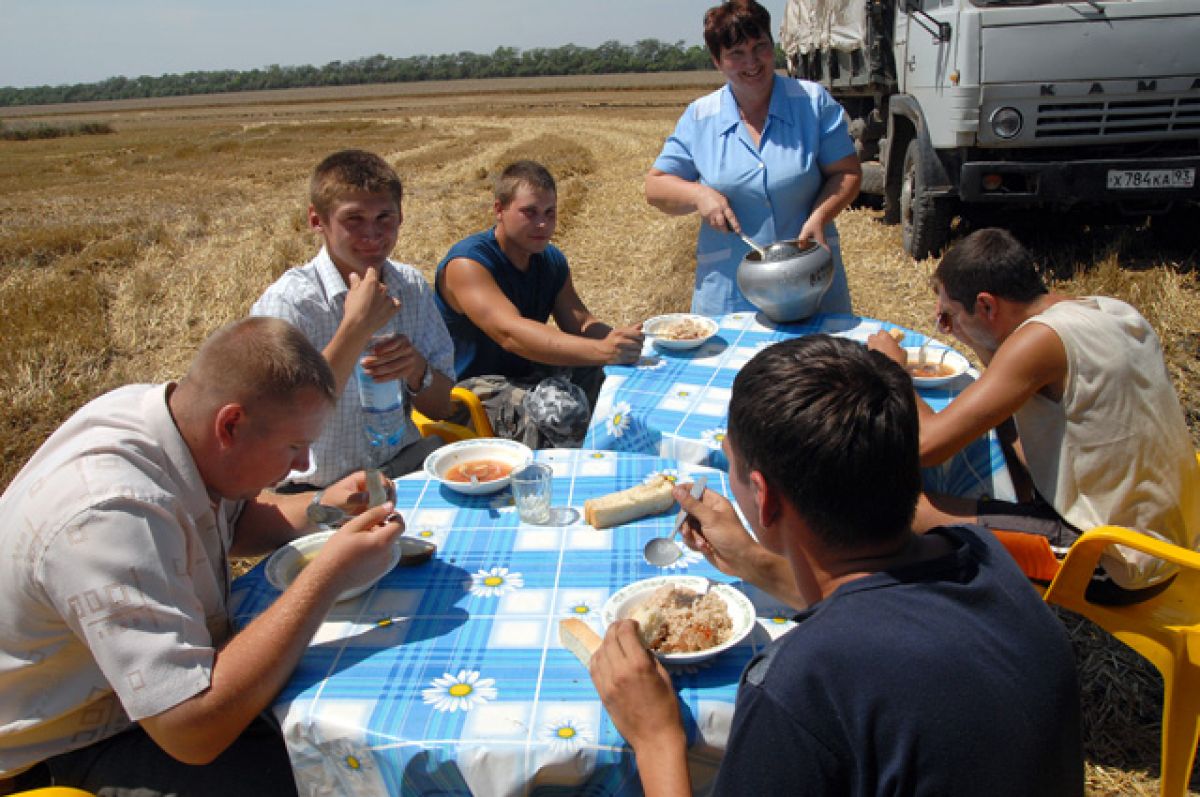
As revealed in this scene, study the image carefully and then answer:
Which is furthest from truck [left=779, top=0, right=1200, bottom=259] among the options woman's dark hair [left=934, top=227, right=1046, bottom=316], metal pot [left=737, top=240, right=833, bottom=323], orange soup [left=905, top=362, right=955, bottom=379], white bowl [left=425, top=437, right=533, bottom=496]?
white bowl [left=425, top=437, right=533, bottom=496]

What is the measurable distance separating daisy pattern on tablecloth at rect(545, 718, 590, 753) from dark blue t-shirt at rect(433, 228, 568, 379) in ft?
9.27

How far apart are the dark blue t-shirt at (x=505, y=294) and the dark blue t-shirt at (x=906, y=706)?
125 inches

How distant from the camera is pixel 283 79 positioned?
113375mm

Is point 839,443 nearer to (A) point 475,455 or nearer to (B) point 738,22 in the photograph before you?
(A) point 475,455

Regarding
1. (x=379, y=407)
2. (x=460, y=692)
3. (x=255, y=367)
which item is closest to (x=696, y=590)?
(x=460, y=692)

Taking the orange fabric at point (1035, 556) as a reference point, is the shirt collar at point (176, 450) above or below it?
above

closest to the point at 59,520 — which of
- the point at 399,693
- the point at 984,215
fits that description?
the point at 399,693

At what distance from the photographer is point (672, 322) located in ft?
12.8

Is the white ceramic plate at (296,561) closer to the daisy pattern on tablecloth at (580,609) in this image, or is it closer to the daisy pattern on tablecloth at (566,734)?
the daisy pattern on tablecloth at (580,609)

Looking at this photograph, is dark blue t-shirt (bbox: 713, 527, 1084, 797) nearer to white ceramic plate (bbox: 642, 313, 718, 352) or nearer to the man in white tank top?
the man in white tank top

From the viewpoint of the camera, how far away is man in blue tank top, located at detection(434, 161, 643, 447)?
357 centimetres

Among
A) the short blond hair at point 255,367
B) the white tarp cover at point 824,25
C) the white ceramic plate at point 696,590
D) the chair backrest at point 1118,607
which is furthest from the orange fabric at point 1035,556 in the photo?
the white tarp cover at point 824,25

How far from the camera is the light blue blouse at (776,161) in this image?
4160 mm

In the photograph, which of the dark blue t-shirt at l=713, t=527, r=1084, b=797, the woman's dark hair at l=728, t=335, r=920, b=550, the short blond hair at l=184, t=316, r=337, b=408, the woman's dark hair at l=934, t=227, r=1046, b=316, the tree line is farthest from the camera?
the tree line
